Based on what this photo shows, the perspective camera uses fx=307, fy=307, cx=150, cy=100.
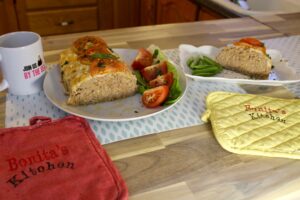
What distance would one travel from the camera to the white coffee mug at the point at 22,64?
0.72m

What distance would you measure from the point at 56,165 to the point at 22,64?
318 mm

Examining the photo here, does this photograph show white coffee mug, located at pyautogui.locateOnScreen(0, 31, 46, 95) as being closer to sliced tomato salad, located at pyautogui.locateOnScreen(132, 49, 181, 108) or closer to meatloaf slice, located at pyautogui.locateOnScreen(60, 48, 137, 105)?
meatloaf slice, located at pyautogui.locateOnScreen(60, 48, 137, 105)

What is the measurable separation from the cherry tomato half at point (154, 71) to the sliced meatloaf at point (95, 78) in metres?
0.07

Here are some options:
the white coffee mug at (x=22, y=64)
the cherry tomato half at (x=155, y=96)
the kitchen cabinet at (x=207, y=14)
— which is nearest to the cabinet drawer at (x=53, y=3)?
the kitchen cabinet at (x=207, y=14)

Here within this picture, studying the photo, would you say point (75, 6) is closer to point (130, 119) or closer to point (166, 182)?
point (130, 119)

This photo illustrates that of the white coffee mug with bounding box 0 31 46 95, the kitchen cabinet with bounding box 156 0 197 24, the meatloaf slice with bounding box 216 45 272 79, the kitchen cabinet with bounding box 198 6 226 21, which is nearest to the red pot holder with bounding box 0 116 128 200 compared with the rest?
the white coffee mug with bounding box 0 31 46 95

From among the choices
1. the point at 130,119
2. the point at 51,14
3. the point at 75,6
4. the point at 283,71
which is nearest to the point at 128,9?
the point at 75,6

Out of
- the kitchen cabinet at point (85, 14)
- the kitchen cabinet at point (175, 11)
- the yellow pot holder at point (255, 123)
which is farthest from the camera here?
the kitchen cabinet at point (85, 14)

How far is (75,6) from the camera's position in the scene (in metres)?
2.36

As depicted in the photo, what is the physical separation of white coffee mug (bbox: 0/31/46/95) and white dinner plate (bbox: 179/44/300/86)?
0.40m

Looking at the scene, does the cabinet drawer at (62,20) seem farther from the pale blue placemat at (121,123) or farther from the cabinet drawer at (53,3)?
the pale blue placemat at (121,123)

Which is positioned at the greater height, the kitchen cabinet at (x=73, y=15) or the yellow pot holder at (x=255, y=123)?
the yellow pot holder at (x=255, y=123)

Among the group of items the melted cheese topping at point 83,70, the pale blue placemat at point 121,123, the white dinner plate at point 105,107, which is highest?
the melted cheese topping at point 83,70

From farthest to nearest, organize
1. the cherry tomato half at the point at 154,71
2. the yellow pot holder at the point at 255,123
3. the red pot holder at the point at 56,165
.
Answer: the cherry tomato half at the point at 154,71, the yellow pot holder at the point at 255,123, the red pot holder at the point at 56,165
